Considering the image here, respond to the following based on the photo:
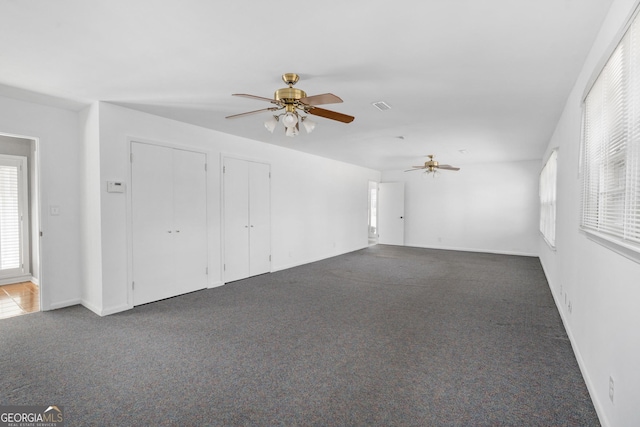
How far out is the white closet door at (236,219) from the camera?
503cm

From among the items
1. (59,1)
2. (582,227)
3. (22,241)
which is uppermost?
(59,1)

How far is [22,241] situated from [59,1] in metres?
4.94

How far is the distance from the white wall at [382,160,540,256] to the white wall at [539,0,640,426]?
4928 millimetres

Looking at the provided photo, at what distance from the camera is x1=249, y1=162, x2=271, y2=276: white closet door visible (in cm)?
547

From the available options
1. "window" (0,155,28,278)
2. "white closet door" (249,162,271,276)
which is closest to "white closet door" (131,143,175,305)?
"white closet door" (249,162,271,276)

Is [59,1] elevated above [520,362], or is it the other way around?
[59,1]

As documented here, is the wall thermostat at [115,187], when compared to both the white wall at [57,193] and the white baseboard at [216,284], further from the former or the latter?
the white baseboard at [216,284]

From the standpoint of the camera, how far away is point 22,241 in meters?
5.05

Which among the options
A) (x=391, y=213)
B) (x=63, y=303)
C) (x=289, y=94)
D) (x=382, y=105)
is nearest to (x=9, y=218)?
(x=63, y=303)

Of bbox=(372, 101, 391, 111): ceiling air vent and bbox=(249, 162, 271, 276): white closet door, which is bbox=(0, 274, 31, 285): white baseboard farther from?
bbox=(372, 101, 391, 111): ceiling air vent


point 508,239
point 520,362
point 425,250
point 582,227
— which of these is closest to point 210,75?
point 582,227

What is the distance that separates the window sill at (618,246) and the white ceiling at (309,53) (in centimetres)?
136

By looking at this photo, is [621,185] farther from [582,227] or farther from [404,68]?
[404,68]

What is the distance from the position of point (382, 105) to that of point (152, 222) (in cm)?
325
